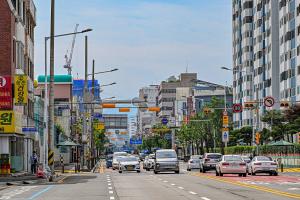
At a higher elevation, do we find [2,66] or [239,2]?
[239,2]

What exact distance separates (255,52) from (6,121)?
267 feet

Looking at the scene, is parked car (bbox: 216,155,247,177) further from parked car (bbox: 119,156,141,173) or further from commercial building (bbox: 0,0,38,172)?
parked car (bbox: 119,156,141,173)

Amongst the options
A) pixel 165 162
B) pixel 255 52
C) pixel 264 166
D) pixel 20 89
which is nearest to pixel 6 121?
pixel 20 89

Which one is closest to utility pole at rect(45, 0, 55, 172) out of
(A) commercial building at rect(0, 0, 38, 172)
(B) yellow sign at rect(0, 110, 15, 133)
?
(A) commercial building at rect(0, 0, 38, 172)

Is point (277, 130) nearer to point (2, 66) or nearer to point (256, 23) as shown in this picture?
point (256, 23)

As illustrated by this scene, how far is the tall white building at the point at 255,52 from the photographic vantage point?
116250 millimetres

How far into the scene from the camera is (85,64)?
282 feet

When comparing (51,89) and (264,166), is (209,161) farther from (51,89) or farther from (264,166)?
(51,89)

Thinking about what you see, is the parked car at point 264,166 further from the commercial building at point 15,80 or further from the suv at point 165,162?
the commercial building at point 15,80

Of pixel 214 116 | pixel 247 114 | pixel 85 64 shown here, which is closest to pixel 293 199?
pixel 85 64

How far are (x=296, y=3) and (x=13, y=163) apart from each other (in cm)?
5336

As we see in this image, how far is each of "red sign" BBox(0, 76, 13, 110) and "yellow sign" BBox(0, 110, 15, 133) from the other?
61 centimetres

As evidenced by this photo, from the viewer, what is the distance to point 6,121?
53438mm

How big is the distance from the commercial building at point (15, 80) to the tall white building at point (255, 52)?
44.9 m
